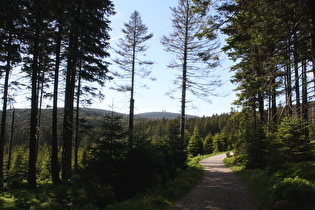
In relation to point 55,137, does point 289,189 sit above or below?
below

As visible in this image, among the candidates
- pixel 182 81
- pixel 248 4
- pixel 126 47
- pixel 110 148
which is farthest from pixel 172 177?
pixel 126 47

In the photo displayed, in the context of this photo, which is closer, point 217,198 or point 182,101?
point 217,198

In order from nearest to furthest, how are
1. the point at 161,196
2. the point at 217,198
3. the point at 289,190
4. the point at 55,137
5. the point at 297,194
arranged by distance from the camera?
the point at 297,194, the point at 289,190, the point at 161,196, the point at 217,198, the point at 55,137

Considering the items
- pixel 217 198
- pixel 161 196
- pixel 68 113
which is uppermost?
pixel 68 113

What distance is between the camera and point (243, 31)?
6266 mm

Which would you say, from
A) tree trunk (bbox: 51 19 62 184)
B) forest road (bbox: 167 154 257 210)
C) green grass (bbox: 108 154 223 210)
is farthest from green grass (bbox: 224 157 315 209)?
tree trunk (bbox: 51 19 62 184)

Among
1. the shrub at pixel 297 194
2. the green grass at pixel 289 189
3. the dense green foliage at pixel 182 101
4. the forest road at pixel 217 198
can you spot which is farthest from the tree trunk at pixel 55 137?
the shrub at pixel 297 194

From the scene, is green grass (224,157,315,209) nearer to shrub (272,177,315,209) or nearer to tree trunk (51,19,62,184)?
shrub (272,177,315,209)

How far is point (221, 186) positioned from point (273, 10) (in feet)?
24.3

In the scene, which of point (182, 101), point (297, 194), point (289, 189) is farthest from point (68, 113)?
point (297, 194)

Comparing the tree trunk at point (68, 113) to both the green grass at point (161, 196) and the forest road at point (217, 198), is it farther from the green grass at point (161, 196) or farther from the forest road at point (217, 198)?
the forest road at point (217, 198)

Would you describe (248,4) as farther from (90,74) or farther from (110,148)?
(90,74)

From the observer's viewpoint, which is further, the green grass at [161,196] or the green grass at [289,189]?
the green grass at [161,196]

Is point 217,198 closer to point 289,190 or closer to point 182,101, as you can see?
point 289,190
